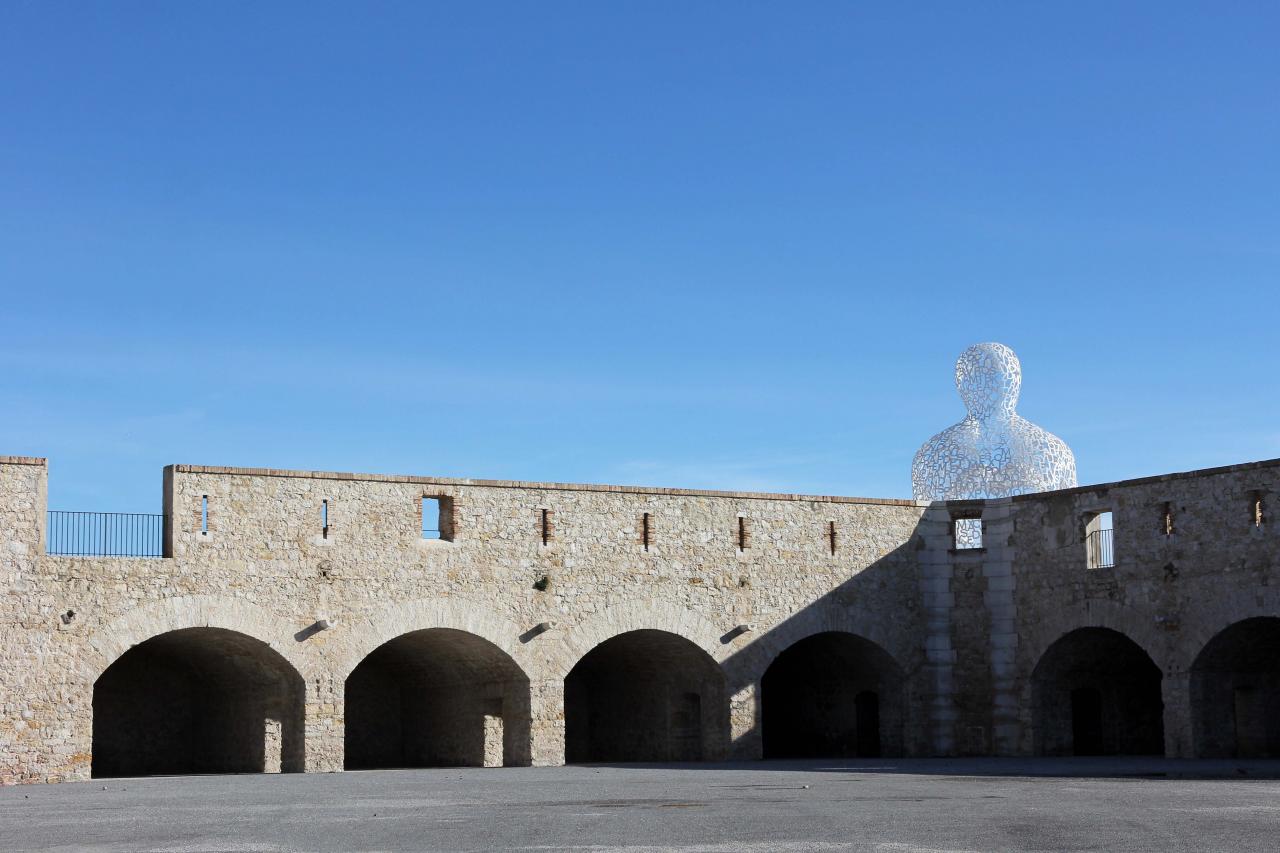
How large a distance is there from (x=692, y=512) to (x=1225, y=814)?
14058 millimetres

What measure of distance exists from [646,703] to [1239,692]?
955 cm

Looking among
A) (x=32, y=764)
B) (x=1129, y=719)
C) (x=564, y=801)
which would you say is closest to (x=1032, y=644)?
(x=1129, y=719)

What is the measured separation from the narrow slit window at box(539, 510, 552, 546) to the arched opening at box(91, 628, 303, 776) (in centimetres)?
429

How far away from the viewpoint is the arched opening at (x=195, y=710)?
24.7 meters

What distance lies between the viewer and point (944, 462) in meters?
29.3

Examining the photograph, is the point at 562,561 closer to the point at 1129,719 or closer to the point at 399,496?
the point at 399,496

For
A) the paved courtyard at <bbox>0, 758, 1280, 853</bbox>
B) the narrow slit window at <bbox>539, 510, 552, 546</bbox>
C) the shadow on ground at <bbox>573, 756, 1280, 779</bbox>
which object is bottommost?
the shadow on ground at <bbox>573, 756, 1280, 779</bbox>

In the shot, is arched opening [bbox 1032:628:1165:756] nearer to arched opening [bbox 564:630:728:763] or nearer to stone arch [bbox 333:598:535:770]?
arched opening [bbox 564:630:728:763]

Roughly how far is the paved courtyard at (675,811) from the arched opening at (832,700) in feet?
19.6

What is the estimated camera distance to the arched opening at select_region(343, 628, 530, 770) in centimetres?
2588

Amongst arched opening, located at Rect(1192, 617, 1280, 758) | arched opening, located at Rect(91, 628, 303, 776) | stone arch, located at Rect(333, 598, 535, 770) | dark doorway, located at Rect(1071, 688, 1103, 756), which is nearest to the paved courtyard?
arched opening, located at Rect(91, 628, 303, 776)

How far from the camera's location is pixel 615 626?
26109 millimetres

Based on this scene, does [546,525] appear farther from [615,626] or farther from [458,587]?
[615,626]

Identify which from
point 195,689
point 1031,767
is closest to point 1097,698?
point 1031,767
